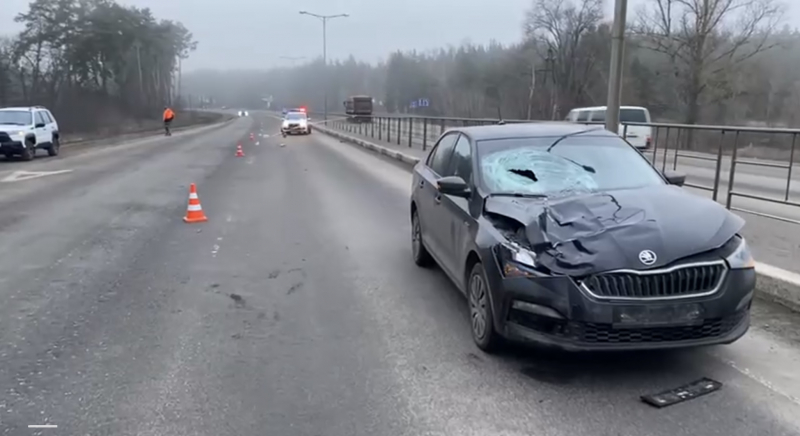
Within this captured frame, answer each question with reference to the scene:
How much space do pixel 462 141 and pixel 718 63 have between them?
4861 centimetres

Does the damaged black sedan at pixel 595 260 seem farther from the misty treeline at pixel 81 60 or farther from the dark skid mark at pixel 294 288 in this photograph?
the misty treeline at pixel 81 60

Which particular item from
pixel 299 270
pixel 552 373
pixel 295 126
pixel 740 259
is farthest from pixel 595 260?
pixel 295 126

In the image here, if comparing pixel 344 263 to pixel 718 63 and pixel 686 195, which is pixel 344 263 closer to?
pixel 686 195

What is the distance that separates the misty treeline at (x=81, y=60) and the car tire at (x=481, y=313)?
2353 inches

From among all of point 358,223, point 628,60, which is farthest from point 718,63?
point 358,223

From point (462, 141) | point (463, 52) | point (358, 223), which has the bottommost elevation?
point (358, 223)

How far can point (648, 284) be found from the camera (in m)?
4.24

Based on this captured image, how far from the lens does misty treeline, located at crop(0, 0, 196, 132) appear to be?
2446 inches

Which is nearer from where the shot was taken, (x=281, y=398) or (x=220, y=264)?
(x=281, y=398)

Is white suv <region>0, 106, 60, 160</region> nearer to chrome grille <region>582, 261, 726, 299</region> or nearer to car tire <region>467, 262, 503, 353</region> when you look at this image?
car tire <region>467, 262, 503, 353</region>

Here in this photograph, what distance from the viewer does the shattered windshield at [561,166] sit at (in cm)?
568

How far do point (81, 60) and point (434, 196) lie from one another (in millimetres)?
72390

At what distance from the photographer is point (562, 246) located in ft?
14.8

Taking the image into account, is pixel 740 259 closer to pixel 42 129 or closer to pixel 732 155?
pixel 732 155
